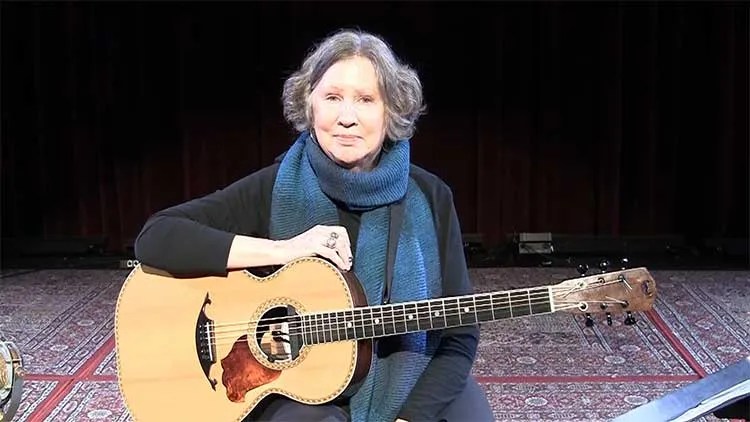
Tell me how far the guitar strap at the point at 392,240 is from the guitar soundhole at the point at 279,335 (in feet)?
0.66

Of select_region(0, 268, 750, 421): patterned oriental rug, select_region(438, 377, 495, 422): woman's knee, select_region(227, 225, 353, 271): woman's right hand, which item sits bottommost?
select_region(0, 268, 750, 421): patterned oriental rug

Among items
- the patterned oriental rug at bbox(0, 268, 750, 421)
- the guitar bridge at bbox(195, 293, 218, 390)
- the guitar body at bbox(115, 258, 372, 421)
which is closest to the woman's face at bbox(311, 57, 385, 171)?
the guitar body at bbox(115, 258, 372, 421)

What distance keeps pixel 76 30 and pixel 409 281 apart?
13.2ft

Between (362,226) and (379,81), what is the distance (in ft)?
1.01

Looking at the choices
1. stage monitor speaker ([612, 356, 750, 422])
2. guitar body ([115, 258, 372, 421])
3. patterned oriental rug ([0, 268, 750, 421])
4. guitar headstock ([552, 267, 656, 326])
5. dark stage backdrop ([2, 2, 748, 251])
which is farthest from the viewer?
dark stage backdrop ([2, 2, 748, 251])

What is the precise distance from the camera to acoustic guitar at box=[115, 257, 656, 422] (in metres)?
1.82

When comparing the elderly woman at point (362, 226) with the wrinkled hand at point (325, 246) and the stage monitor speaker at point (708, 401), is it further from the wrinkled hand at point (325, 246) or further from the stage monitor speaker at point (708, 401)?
the stage monitor speaker at point (708, 401)

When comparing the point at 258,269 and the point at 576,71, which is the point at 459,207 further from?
the point at 258,269

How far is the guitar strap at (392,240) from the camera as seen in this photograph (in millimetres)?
1992

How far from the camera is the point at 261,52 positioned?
543 centimetres

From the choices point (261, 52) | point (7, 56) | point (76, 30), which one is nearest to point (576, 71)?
point (261, 52)

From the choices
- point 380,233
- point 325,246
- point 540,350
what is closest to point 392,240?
point 380,233

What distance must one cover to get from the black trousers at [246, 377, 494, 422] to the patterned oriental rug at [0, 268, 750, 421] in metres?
1.03

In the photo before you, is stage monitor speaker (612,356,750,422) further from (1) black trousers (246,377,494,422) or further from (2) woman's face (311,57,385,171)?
(2) woman's face (311,57,385,171)
